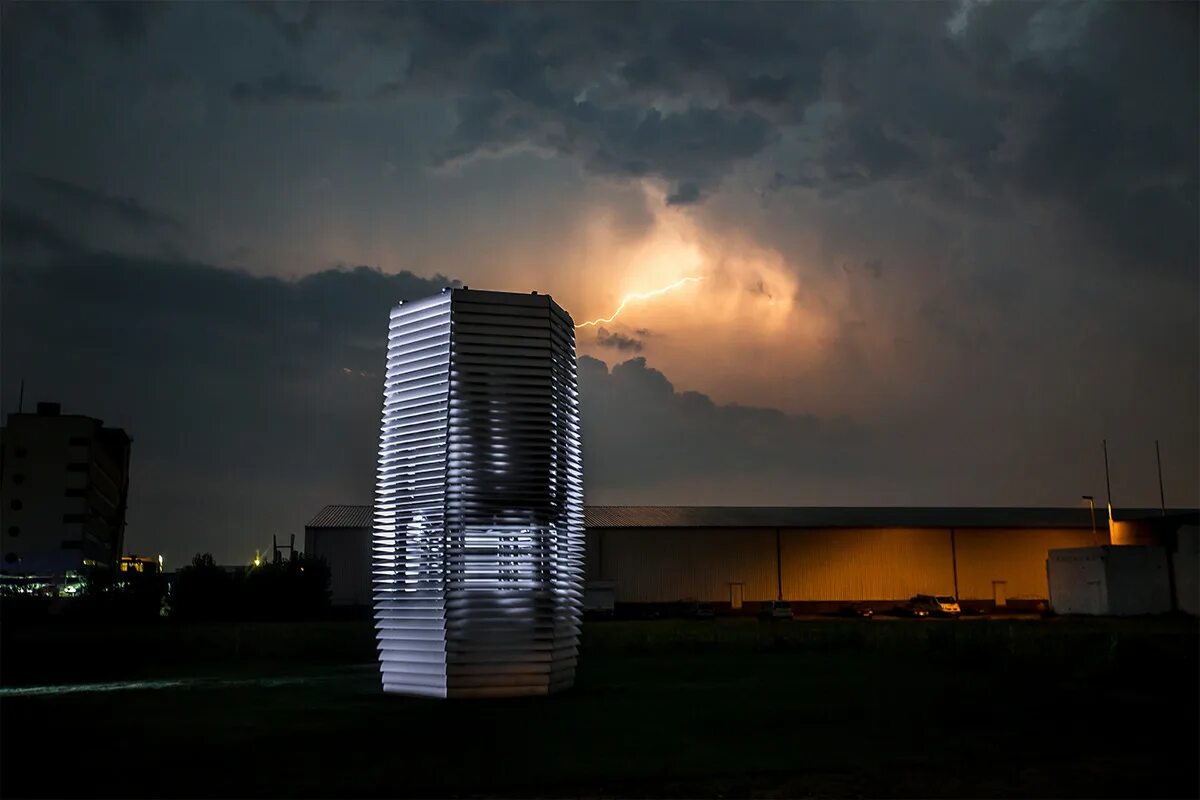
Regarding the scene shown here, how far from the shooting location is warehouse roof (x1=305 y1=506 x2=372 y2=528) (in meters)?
58.6

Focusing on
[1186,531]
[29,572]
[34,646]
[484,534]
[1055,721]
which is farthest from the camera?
[29,572]

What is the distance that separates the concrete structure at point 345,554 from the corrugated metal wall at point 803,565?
12.7 meters

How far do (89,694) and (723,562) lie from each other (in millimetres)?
45478

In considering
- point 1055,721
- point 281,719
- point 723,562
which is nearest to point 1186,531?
point 723,562

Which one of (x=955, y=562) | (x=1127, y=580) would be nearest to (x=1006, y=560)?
(x=955, y=562)

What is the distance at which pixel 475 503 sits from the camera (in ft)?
53.1

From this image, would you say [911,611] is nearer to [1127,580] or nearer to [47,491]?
[1127,580]

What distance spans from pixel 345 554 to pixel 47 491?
43.7 m

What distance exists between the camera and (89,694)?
16.8 meters

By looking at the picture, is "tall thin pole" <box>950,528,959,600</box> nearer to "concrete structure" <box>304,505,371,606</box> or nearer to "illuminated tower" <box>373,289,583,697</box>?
"concrete structure" <box>304,505,371,606</box>

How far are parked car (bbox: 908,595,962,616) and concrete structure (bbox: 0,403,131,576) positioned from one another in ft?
213

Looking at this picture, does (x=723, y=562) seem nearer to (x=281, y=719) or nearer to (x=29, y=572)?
Result: (x=281, y=719)

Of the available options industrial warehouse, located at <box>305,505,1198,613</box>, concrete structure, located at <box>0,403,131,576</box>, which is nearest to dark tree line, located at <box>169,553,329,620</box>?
industrial warehouse, located at <box>305,505,1198,613</box>

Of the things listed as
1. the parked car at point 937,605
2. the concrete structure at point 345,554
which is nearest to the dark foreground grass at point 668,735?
the parked car at point 937,605
